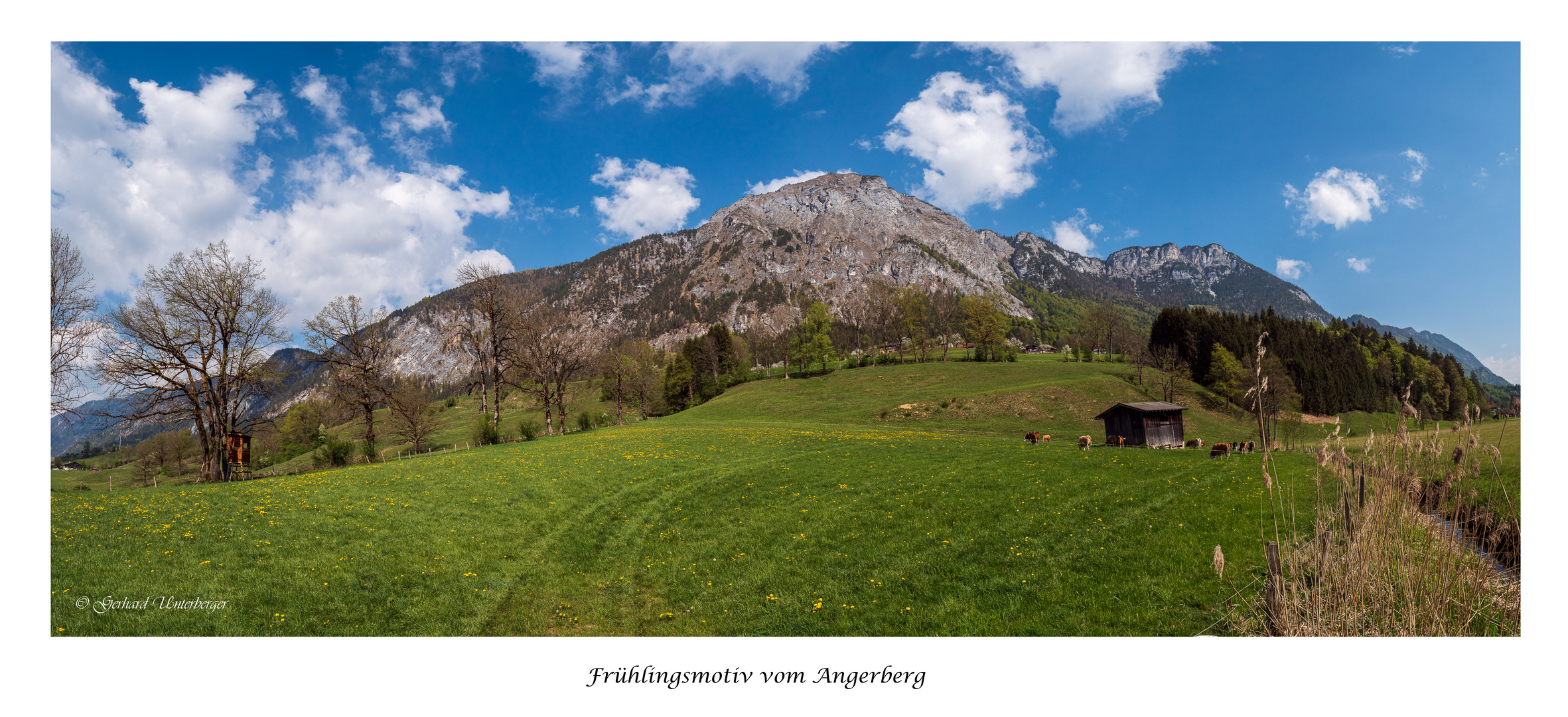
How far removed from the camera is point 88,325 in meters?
15.5

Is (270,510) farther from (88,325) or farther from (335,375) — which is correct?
(335,375)

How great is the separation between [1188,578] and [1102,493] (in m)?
7.11

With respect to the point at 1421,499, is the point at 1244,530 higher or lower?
lower

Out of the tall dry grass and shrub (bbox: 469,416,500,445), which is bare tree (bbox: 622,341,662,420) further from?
the tall dry grass

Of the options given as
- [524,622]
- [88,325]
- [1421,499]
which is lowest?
[524,622]

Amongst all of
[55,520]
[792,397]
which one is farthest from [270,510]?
[792,397]

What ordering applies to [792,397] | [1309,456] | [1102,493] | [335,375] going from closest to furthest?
[1102,493]
[1309,456]
[335,375]
[792,397]

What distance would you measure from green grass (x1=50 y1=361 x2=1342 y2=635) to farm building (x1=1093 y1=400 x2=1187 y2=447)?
30.5 ft

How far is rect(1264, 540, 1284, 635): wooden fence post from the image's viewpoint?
19.1 ft

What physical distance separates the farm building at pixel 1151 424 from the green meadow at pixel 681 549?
9.48 meters

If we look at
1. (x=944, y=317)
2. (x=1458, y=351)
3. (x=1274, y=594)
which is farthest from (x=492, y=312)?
(x=944, y=317)

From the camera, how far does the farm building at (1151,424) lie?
103 ft

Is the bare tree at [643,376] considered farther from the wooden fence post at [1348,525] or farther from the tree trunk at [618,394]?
the wooden fence post at [1348,525]
